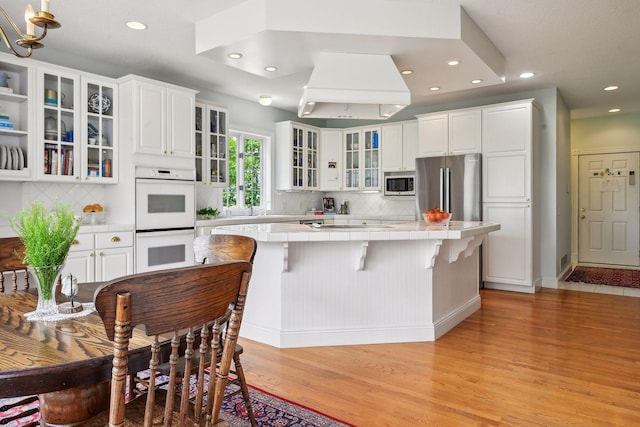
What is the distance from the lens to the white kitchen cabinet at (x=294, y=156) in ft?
21.3

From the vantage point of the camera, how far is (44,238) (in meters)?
1.46

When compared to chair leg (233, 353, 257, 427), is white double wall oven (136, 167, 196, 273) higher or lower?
higher

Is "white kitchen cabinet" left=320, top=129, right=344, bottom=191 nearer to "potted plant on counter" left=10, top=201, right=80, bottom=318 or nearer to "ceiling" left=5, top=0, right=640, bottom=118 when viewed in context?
"ceiling" left=5, top=0, right=640, bottom=118

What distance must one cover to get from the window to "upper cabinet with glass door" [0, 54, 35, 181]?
2578 millimetres

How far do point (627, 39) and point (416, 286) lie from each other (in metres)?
3.04

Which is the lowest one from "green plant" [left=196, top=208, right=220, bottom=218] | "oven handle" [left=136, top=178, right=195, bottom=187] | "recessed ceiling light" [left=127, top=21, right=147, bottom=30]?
"green plant" [left=196, top=208, right=220, bottom=218]

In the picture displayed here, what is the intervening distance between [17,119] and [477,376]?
4230mm

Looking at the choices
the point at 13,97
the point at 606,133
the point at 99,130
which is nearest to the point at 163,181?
the point at 99,130

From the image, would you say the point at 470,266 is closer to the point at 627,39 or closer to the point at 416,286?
the point at 416,286

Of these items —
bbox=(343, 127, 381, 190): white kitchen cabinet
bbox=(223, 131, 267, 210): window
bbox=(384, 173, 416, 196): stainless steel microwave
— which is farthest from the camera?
bbox=(343, 127, 381, 190): white kitchen cabinet

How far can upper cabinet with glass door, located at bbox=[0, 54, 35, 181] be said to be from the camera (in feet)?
11.6

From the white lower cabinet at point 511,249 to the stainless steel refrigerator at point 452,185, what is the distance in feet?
0.74

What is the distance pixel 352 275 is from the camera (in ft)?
10.7

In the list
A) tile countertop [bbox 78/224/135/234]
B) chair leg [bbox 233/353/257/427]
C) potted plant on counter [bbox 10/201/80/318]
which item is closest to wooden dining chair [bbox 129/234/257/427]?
chair leg [bbox 233/353/257/427]
